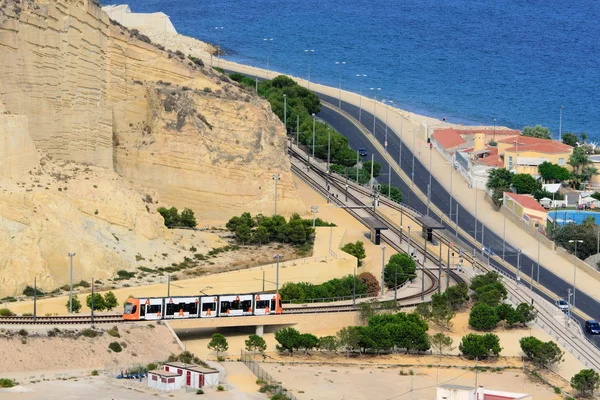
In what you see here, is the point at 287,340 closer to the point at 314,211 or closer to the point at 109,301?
the point at 109,301

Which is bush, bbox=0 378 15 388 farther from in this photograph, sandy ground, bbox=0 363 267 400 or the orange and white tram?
the orange and white tram

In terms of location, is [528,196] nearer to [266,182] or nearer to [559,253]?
[559,253]

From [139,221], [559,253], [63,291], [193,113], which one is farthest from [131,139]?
[559,253]

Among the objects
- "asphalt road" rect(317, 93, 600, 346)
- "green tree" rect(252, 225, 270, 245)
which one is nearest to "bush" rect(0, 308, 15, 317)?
"green tree" rect(252, 225, 270, 245)

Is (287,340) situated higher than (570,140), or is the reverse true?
(570,140)

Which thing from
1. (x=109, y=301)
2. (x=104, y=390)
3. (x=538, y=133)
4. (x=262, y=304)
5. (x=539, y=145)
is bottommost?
(x=104, y=390)

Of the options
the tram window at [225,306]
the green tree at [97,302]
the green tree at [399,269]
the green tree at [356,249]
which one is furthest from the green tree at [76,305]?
the green tree at [356,249]

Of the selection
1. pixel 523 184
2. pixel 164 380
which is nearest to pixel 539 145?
pixel 523 184
